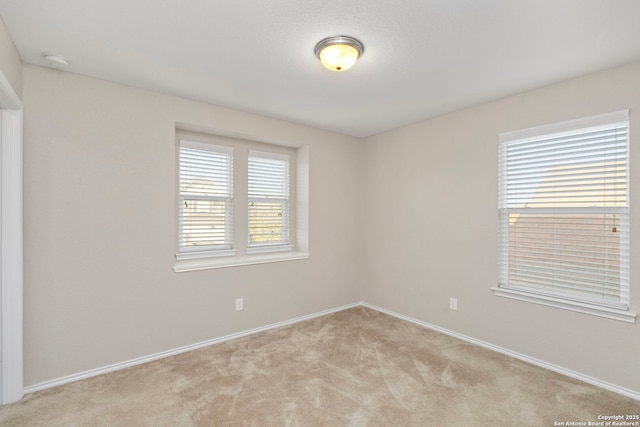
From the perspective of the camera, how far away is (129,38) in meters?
1.98

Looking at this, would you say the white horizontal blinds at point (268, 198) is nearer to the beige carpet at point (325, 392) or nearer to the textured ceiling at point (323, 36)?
the textured ceiling at point (323, 36)

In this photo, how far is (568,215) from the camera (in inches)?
103

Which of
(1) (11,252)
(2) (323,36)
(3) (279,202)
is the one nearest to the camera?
(2) (323,36)

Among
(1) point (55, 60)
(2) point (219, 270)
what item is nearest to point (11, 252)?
(1) point (55, 60)

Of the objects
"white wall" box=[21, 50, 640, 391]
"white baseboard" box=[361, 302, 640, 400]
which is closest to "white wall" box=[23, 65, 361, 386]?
"white wall" box=[21, 50, 640, 391]

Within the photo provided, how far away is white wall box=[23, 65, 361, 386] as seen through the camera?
232 cm

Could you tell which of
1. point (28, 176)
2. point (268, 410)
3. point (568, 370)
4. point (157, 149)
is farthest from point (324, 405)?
point (28, 176)

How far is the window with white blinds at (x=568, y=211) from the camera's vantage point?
7.75ft

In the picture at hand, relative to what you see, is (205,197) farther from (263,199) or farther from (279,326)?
(279,326)

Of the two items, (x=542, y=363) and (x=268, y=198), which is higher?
(x=268, y=198)

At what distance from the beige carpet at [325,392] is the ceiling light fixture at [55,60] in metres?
2.40

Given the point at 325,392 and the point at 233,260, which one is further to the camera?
the point at 233,260

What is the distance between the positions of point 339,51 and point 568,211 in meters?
2.29

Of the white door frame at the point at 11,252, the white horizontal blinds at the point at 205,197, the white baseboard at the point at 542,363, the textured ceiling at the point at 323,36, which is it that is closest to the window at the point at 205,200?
the white horizontal blinds at the point at 205,197
